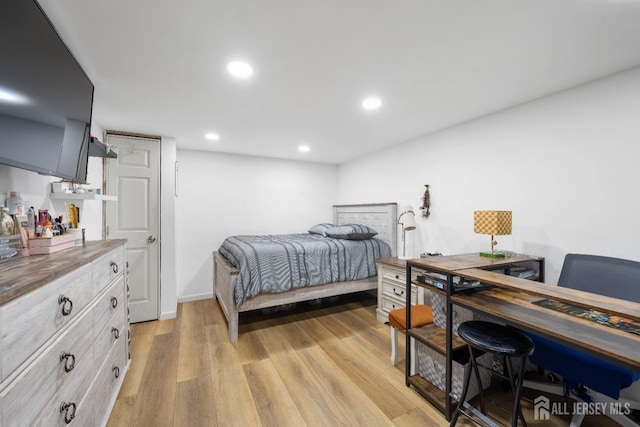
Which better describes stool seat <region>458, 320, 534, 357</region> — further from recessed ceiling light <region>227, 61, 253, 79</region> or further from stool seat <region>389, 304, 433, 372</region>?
recessed ceiling light <region>227, 61, 253, 79</region>

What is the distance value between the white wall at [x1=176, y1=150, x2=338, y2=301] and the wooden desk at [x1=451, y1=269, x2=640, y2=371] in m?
3.38

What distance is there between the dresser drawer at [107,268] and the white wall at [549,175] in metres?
3.09

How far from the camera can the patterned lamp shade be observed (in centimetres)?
209

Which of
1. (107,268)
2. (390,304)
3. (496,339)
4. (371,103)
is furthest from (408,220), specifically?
(107,268)

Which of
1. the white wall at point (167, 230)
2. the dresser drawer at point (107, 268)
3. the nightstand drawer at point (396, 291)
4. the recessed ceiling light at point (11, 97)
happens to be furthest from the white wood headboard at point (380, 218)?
the recessed ceiling light at point (11, 97)

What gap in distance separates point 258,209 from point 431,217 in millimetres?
2698

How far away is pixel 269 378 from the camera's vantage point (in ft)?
6.75

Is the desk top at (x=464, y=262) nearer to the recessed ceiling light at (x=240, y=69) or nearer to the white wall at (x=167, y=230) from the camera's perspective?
the recessed ceiling light at (x=240, y=69)

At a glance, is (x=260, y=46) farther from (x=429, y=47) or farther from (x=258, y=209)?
(x=258, y=209)

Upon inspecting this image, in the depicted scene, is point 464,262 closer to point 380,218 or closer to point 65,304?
point 380,218

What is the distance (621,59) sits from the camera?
1628mm

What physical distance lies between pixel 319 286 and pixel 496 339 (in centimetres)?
197

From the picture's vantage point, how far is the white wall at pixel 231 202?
3.78 meters

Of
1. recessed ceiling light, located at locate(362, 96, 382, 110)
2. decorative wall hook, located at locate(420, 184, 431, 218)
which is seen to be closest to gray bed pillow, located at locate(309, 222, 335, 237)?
decorative wall hook, located at locate(420, 184, 431, 218)
